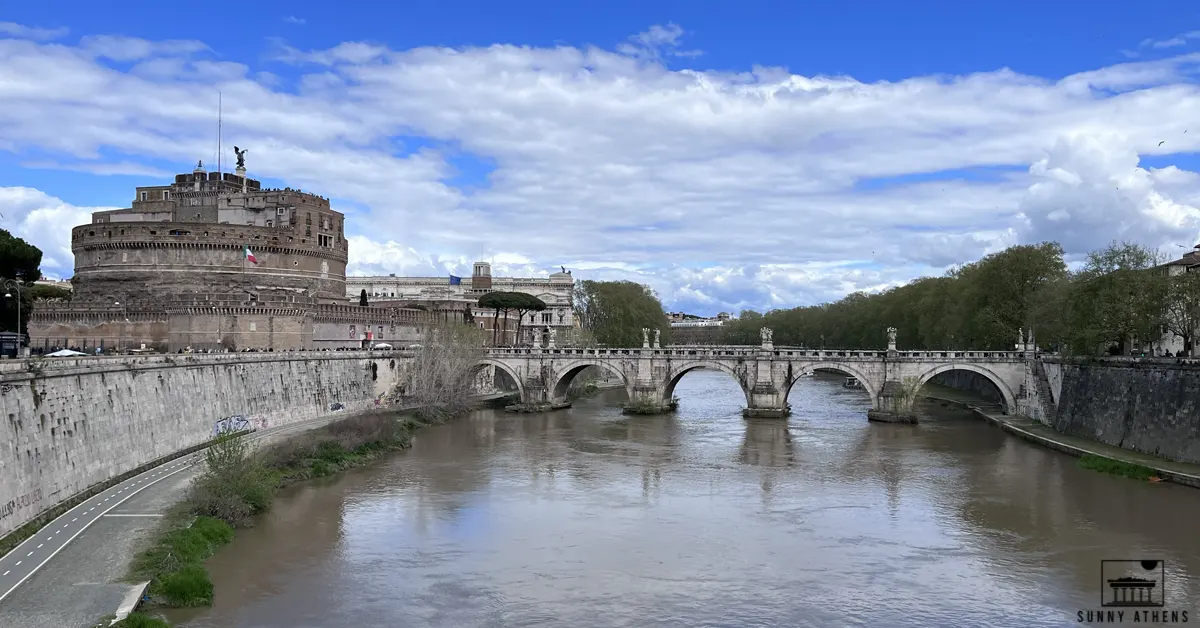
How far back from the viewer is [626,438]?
147 feet

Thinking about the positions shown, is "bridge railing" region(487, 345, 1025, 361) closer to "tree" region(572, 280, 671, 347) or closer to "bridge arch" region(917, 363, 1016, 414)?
"bridge arch" region(917, 363, 1016, 414)

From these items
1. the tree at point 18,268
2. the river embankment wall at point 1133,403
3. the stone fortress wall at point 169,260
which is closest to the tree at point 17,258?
the tree at point 18,268

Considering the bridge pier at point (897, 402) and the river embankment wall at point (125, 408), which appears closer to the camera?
the river embankment wall at point (125, 408)

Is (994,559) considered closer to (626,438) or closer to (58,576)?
(58,576)

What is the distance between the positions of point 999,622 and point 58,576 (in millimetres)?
18153

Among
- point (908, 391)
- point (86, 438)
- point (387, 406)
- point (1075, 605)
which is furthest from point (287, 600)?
point (908, 391)

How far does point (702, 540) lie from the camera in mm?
25172

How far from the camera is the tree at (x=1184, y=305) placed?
1467 inches

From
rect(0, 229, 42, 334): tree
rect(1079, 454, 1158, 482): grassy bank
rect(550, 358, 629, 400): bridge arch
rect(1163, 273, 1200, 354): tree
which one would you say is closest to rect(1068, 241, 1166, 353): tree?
rect(1163, 273, 1200, 354): tree

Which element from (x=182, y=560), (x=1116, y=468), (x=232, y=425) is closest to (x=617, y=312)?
(x=232, y=425)

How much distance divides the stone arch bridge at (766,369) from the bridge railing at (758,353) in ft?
0.16

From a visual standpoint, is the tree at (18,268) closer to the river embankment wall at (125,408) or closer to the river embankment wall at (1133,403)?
the river embankment wall at (125,408)

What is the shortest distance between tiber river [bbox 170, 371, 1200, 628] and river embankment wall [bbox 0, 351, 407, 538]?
4598 mm

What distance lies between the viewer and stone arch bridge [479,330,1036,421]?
50.2 meters
